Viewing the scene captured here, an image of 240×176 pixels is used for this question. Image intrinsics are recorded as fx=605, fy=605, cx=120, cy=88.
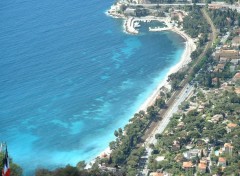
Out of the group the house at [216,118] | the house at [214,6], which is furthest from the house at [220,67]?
the house at [214,6]

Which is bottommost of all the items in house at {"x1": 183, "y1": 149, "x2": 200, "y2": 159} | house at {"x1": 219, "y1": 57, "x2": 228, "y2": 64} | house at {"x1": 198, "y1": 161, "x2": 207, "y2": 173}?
house at {"x1": 198, "y1": 161, "x2": 207, "y2": 173}

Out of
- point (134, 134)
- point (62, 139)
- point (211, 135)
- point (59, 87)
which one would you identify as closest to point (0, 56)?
point (59, 87)

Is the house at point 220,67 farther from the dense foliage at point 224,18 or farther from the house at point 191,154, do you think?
the house at point 191,154

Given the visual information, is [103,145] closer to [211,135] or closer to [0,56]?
[211,135]

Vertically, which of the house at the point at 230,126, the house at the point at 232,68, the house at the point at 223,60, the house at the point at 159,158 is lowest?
the house at the point at 159,158

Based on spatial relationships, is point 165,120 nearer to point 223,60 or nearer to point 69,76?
point 69,76

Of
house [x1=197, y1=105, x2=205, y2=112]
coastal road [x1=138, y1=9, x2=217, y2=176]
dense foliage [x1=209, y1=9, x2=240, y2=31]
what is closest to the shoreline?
coastal road [x1=138, y1=9, x2=217, y2=176]

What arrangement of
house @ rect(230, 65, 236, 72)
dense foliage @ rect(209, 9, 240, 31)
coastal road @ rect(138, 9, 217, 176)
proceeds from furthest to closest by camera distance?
1. dense foliage @ rect(209, 9, 240, 31)
2. house @ rect(230, 65, 236, 72)
3. coastal road @ rect(138, 9, 217, 176)

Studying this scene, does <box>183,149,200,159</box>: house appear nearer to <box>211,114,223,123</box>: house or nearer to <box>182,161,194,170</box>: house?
<box>182,161,194,170</box>: house
